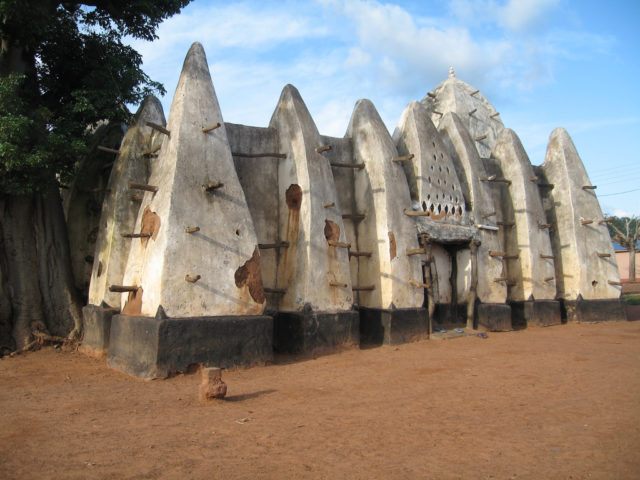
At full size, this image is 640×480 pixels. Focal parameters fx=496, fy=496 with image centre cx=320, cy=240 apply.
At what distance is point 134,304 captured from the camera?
7457mm

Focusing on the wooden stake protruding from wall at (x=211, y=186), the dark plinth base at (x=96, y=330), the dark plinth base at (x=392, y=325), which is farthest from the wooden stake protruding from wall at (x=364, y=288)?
the dark plinth base at (x=96, y=330)

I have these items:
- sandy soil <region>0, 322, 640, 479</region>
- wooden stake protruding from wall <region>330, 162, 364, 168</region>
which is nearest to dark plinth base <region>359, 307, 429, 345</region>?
sandy soil <region>0, 322, 640, 479</region>

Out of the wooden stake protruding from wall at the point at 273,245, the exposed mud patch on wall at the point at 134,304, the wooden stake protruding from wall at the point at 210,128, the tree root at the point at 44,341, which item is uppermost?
the wooden stake protruding from wall at the point at 210,128

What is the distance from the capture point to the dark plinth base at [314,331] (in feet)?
27.8

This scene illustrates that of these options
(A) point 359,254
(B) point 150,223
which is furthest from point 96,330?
(A) point 359,254

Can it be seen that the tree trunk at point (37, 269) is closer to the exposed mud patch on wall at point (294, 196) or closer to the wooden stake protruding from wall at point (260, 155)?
the wooden stake protruding from wall at point (260, 155)

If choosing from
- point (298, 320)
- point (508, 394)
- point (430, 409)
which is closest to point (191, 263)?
point (298, 320)

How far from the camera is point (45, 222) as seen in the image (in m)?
9.43

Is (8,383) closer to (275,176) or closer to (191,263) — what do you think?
(191,263)

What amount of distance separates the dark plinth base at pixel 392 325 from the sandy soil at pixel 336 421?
5.00 ft

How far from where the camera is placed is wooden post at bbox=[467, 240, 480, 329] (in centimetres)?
1114

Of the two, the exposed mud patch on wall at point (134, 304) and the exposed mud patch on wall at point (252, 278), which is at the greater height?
the exposed mud patch on wall at point (252, 278)

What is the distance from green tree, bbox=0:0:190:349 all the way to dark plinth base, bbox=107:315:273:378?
8.11 ft

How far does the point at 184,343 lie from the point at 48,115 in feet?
15.4
